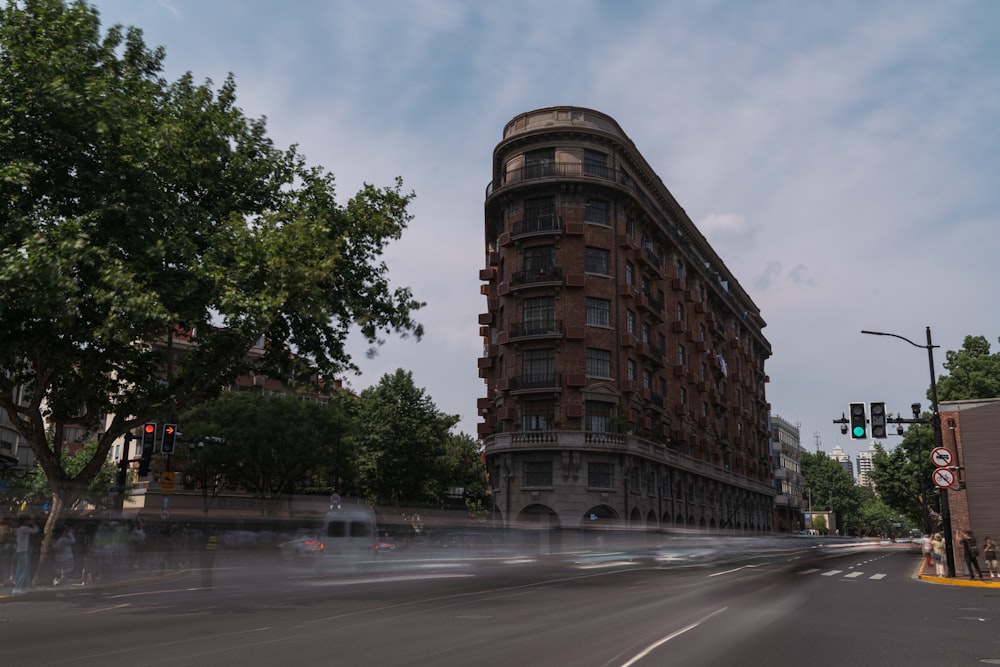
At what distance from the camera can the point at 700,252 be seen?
69.9m

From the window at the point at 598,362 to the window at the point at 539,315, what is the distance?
2939mm

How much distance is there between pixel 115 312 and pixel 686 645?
13.2 metres

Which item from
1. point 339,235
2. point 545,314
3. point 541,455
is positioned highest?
point 545,314

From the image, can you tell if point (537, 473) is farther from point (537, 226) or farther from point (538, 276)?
point (537, 226)

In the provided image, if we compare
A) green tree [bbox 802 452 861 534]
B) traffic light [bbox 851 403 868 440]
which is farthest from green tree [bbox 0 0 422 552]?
green tree [bbox 802 452 861 534]

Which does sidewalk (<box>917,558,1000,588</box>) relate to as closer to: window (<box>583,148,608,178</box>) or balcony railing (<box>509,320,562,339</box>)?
balcony railing (<box>509,320,562,339</box>)

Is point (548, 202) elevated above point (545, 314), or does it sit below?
above

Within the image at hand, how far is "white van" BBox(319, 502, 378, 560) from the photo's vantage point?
26.3 metres

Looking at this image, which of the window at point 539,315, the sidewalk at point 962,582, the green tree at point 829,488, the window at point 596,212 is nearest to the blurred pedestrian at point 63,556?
the sidewalk at point 962,582

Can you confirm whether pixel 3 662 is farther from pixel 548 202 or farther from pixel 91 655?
pixel 548 202

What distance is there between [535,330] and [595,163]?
457 inches

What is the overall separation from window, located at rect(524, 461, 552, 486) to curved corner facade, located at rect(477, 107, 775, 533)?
65 mm

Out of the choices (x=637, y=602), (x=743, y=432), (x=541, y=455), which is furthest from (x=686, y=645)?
(x=743, y=432)

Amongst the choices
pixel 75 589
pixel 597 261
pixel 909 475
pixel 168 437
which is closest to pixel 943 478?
pixel 168 437
